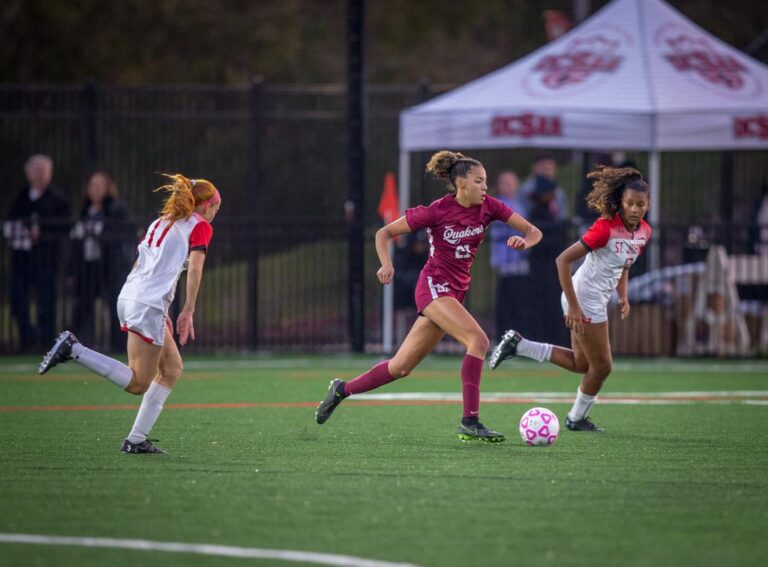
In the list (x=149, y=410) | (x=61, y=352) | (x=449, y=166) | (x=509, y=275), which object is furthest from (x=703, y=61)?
(x=61, y=352)

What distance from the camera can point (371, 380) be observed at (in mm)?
10000

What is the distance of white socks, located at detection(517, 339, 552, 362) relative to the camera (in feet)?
34.6

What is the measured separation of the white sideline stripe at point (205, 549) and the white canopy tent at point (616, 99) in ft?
39.3

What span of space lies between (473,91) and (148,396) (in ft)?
33.9

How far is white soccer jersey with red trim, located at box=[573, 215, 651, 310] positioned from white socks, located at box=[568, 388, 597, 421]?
0.68 metres

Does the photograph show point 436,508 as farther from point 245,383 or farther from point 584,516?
point 245,383

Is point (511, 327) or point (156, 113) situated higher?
point (156, 113)

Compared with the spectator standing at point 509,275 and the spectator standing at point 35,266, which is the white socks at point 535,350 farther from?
the spectator standing at point 35,266

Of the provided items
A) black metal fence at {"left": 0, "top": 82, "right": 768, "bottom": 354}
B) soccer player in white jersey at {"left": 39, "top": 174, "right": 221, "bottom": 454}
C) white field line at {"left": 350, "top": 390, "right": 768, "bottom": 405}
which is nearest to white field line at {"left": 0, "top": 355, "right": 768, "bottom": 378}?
black metal fence at {"left": 0, "top": 82, "right": 768, "bottom": 354}

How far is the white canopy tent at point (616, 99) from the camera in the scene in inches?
685

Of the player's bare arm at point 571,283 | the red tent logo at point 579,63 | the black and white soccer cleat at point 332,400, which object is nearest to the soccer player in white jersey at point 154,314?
the black and white soccer cleat at point 332,400

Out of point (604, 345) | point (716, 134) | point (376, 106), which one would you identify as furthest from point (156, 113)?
point (376, 106)

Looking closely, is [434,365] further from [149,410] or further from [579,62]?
[149,410]

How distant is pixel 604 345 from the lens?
1018 cm
